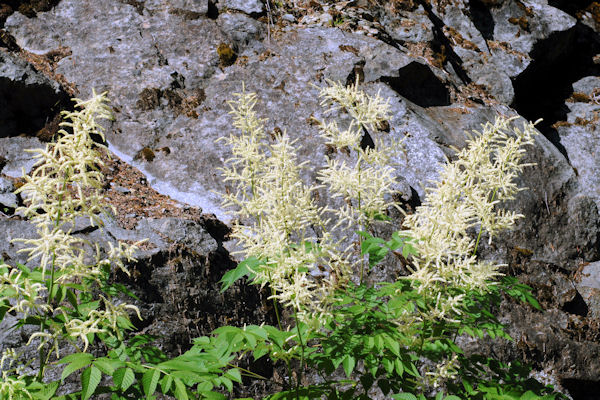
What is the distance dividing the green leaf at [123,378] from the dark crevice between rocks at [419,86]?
766cm

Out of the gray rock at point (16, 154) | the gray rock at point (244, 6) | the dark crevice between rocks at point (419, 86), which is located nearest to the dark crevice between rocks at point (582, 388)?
the dark crevice between rocks at point (419, 86)

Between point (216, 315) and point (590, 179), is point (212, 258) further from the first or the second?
point (590, 179)

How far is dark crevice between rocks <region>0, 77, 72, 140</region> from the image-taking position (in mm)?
7461

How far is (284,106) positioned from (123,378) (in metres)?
6.75

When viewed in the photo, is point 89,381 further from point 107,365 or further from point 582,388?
point 582,388

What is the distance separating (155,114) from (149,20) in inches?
110

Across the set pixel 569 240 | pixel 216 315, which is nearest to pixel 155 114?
pixel 216 315

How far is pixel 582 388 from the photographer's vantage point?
23.5 feet

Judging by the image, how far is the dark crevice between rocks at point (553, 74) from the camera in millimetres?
11688

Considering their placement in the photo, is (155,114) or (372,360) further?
(155,114)

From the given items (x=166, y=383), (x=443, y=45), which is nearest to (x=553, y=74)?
(x=443, y=45)

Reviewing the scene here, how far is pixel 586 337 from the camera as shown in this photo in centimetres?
745

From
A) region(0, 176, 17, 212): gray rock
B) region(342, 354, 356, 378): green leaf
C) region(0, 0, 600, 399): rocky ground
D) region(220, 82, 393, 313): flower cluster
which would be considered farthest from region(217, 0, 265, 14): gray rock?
region(342, 354, 356, 378): green leaf

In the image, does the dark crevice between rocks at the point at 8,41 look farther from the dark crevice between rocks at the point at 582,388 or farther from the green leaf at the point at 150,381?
the dark crevice between rocks at the point at 582,388
